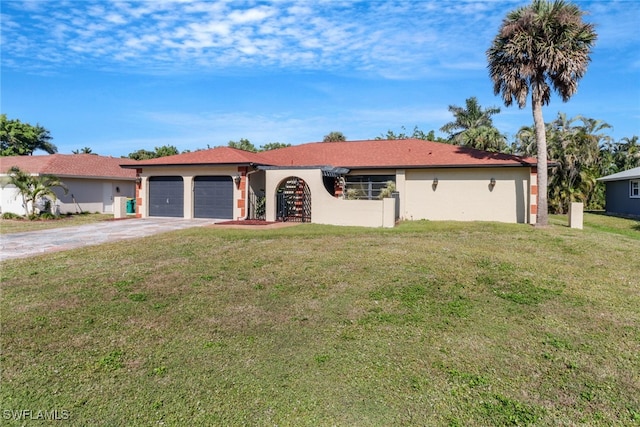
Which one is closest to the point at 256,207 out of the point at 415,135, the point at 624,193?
the point at 624,193

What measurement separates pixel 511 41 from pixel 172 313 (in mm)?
17975

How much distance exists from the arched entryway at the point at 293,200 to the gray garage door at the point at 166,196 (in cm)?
607

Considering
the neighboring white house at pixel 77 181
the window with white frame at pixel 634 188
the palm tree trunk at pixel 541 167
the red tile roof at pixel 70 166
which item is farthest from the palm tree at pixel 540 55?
the neighboring white house at pixel 77 181

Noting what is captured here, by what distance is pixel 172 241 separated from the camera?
12.2 m

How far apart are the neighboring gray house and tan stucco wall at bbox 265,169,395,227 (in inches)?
734

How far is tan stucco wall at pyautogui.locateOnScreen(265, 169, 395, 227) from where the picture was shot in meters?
16.5

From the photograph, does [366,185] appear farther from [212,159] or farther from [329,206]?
[212,159]

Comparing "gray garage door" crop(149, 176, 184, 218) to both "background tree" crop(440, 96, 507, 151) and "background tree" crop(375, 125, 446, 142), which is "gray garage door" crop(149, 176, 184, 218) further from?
"background tree" crop(375, 125, 446, 142)

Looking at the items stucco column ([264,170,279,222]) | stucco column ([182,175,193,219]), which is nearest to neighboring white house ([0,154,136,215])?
stucco column ([182,175,193,219])

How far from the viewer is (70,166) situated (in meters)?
26.1

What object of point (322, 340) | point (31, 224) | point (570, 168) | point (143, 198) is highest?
point (570, 168)

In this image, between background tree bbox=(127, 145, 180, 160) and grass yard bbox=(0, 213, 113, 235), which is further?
background tree bbox=(127, 145, 180, 160)

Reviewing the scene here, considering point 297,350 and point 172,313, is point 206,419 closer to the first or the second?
point 297,350

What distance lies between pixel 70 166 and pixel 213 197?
12.6 metres
